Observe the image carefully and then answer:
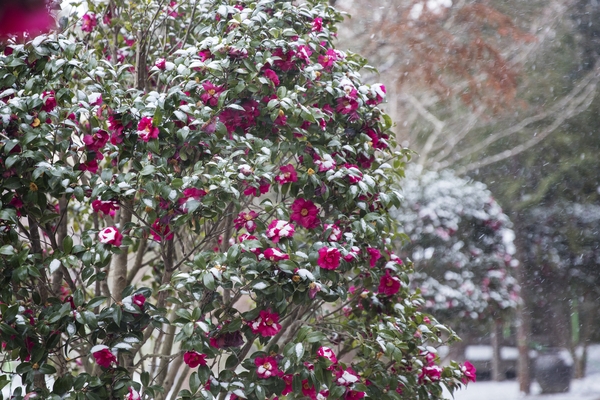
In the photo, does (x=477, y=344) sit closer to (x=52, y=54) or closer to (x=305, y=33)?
(x=305, y=33)

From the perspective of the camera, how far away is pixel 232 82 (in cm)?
149

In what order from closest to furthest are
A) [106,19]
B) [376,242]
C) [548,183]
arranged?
[376,242] < [106,19] < [548,183]

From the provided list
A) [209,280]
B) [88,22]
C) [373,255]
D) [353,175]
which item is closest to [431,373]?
[373,255]

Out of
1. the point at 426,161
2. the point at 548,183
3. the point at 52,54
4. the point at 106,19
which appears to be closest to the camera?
the point at 52,54

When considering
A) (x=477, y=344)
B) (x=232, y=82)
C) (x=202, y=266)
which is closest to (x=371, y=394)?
(x=202, y=266)

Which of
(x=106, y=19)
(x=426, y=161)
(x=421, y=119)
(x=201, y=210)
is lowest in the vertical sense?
(x=201, y=210)

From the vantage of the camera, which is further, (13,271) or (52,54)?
(52,54)

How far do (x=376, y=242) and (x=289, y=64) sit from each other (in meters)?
0.53

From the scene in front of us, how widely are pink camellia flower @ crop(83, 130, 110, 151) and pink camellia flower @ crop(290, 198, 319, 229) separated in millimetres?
483

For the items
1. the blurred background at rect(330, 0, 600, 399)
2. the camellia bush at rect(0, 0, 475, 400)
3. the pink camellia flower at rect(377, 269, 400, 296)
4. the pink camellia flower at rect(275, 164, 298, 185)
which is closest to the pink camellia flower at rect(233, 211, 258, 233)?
the camellia bush at rect(0, 0, 475, 400)

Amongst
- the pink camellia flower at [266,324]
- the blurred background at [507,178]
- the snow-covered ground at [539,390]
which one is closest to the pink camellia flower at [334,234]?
the pink camellia flower at [266,324]

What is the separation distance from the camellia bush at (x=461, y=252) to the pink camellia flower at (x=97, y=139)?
2361mm

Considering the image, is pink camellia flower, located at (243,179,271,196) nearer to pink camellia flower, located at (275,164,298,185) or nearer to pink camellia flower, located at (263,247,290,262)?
pink camellia flower, located at (275,164,298,185)

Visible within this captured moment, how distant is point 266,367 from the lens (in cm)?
140
